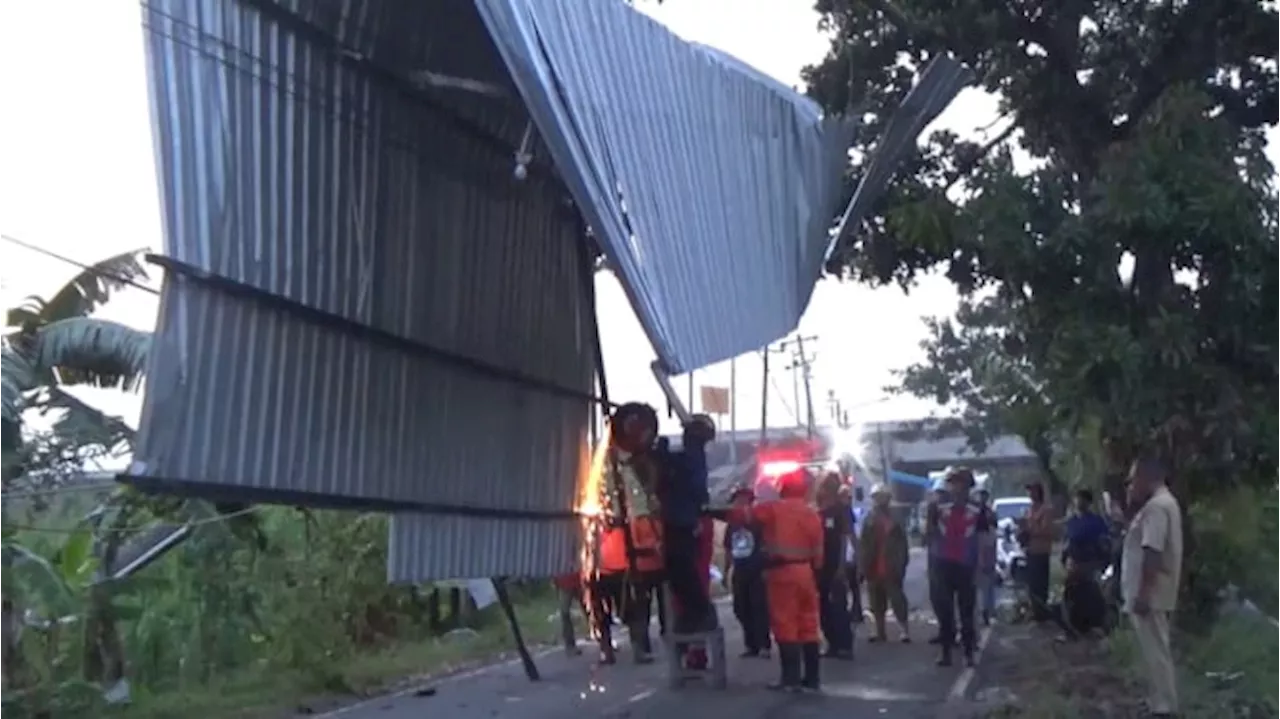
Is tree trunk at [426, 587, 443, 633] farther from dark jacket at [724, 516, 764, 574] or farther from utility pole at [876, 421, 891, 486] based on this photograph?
utility pole at [876, 421, 891, 486]

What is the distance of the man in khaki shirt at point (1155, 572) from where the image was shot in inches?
493

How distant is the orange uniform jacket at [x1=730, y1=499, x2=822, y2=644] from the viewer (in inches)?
575

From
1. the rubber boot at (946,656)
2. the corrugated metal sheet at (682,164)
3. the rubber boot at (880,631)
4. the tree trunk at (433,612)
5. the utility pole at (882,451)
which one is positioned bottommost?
the rubber boot at (946,656)

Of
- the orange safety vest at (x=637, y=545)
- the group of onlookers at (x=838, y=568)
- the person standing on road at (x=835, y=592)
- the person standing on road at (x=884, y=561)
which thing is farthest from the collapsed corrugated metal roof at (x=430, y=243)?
the person standing on road at (x=884, y=561)

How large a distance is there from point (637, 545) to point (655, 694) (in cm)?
160

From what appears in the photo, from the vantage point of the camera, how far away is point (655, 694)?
15102mm

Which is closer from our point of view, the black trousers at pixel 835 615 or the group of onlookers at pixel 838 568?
the group of onlookers at pixel 838 568

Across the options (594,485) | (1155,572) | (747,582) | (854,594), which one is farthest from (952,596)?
(1155,572)

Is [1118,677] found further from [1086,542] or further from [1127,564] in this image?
[1086,542]

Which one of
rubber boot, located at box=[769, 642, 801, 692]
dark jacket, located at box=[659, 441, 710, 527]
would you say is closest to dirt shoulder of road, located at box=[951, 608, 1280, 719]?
rubber boot, located at box=[769, 642, 801, 692]

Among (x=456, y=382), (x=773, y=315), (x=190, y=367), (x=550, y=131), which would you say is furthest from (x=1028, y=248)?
(x=190, y=367)

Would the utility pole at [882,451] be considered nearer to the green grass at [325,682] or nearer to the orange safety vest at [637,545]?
the green grass at [325,682]

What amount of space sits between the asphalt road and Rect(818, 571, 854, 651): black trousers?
0.28m

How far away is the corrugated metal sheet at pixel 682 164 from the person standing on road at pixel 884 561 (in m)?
3.80
